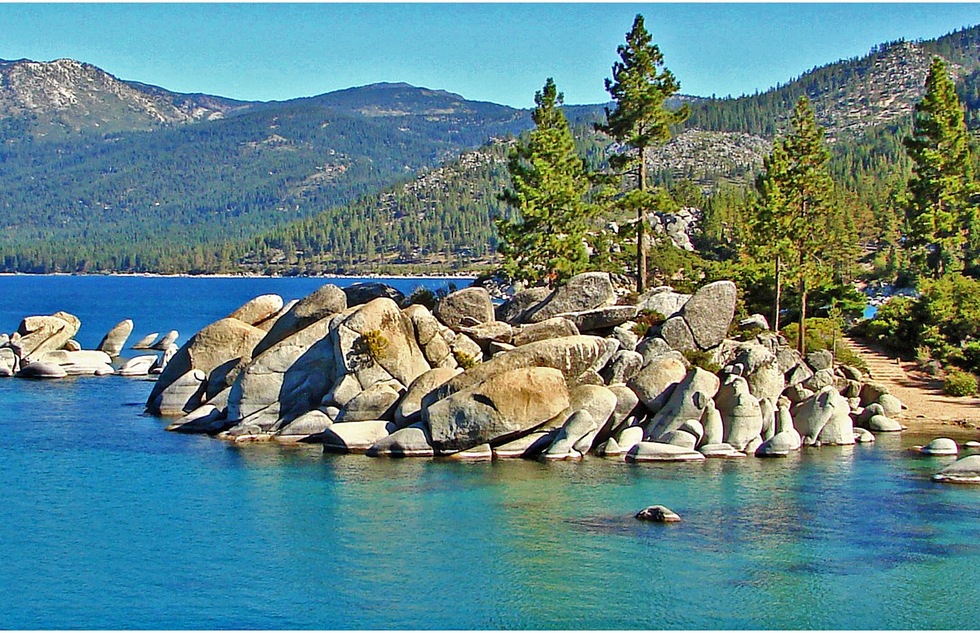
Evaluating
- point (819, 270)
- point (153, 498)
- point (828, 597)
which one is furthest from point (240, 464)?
point (819, 270)

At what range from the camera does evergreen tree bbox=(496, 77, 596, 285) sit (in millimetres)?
71438

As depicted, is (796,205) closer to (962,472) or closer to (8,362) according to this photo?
(962,472)

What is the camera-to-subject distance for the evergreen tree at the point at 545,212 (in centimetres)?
7144

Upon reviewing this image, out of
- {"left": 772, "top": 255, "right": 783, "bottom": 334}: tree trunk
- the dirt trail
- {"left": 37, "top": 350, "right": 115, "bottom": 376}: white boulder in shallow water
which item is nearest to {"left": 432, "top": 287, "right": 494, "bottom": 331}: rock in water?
{"left": 772, "top": 255, "right": 783, "bottom": 334}: tree trunk

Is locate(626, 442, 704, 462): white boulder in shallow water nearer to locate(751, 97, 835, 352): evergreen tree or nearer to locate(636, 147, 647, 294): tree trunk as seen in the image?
locate(636, 147, 647, 294): tree trunk

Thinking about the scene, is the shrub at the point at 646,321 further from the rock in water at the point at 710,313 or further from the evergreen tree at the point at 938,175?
the evergreen tree at the point at 938,175

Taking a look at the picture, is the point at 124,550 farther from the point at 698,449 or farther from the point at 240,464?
the point at 698,449

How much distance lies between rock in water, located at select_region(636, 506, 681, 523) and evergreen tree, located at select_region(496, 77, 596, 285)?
3529 centimetres

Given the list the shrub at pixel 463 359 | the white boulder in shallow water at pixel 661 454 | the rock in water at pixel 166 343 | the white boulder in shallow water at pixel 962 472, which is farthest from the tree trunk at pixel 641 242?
the rock in water at pixel 166 343

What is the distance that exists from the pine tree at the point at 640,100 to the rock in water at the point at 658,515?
3199 centimetres

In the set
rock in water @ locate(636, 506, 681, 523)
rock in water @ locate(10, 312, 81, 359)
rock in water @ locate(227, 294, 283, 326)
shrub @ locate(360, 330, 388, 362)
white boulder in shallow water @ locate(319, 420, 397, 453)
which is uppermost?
rock in water @ locate(227, 294, 283, 326)

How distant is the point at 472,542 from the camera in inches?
1369

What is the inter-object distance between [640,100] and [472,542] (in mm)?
39292

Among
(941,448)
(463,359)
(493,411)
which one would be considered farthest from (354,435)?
(941,448)
